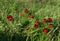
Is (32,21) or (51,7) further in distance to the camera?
(51,7)

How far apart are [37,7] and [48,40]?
88.0 inches

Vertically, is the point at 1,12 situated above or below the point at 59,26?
above

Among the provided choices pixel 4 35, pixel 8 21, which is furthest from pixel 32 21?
pixel 4 35

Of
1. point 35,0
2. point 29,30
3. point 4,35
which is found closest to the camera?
point 4,35

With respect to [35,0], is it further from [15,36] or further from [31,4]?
[15,36]

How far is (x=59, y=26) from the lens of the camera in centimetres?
449

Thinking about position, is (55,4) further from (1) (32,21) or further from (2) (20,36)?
(2) (20,36)

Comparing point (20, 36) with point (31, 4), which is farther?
point (31, 4)

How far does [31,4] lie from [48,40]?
2392mm

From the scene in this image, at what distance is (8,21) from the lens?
13.5ft

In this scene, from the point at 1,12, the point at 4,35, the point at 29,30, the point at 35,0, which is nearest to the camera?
the point at 4,35

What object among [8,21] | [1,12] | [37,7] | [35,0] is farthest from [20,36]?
[35,0]

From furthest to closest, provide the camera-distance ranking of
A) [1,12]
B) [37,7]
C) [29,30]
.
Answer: [37,7]
[1,12]
[29,30]

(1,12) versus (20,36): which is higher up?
(1,12)
